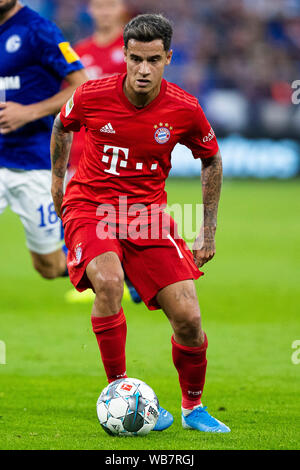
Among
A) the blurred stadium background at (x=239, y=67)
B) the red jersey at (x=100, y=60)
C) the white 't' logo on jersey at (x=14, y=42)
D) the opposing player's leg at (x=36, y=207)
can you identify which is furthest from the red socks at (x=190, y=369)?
the blurred stadium background at (x=239, y=67)

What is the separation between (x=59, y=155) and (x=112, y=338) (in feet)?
3.90

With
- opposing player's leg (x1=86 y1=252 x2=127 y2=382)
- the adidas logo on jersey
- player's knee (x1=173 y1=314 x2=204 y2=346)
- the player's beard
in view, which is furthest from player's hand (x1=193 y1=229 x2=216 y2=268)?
the player's beard

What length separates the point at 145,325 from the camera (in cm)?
784

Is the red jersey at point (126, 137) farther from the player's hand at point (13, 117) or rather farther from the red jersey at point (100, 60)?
the red jersey at point (100, 60)

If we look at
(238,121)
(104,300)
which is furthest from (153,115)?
(238,121)

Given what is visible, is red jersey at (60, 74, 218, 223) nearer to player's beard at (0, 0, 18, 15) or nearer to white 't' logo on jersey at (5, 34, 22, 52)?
white 't' logo on jersey at (5, 34, 22, 52)

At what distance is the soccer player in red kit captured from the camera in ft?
14.9

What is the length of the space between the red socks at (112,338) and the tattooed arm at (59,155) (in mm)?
908

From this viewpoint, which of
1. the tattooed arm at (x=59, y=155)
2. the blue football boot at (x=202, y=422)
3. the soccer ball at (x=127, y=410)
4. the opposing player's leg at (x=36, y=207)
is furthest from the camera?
the opposing player's leg at (x=36, y=207)

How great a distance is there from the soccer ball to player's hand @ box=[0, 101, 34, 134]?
269 cm

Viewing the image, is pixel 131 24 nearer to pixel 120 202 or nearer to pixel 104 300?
pixel 120 202

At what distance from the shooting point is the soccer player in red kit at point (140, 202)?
4.53 m
